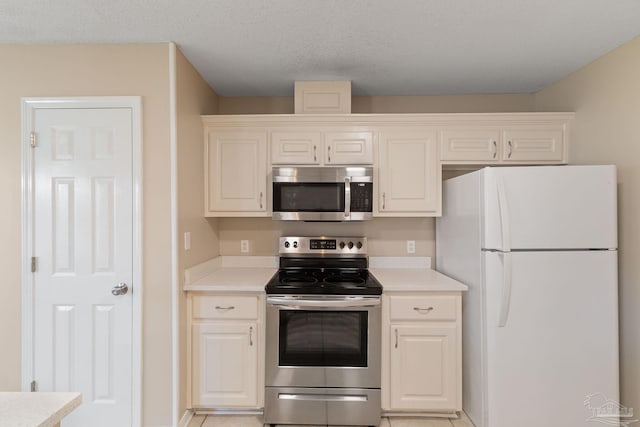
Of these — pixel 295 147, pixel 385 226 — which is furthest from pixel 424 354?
pixel 295 147

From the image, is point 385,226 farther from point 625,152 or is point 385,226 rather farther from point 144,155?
point 144,155

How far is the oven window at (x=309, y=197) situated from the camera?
266 cm

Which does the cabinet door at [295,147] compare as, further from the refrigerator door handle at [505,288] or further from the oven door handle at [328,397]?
the oven door handle at [328,397]

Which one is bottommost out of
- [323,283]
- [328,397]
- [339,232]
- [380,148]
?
[328,397]

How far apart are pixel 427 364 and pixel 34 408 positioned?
209cm

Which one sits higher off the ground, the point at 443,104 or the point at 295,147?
the point at 443,104

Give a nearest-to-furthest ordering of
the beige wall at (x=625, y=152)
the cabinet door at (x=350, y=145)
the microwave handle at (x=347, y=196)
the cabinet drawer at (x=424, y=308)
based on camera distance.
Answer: the beige wall at (x=625, y=152) → the cabinet drawer at (x=424, y=308) → the microwave handle at (x=347, y=196) → the cabinet door at (x=350, y=145)

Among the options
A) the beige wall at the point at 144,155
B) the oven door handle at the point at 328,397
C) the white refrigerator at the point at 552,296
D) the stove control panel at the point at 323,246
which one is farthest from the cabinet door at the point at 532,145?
the beige wall at the point at 144,155

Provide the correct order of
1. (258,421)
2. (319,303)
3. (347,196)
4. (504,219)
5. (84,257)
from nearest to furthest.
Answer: (504,219), (84,257), (319,303), (258,421), (347,196)

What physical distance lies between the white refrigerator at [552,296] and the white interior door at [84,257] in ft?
7.11

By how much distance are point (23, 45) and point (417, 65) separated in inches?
98.7

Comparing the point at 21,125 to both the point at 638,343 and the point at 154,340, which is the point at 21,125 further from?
the point at 638,343

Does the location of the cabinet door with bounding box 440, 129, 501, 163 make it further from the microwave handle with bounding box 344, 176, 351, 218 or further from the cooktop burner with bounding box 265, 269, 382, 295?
the cooktop burner with bounding box 265, 269, 382, 295

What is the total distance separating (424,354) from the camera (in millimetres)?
2320
